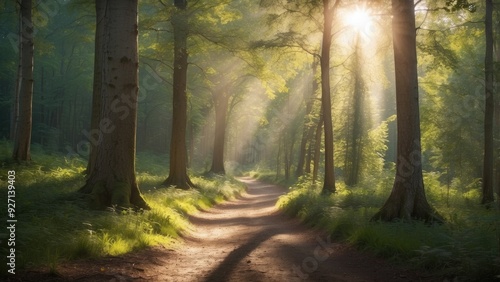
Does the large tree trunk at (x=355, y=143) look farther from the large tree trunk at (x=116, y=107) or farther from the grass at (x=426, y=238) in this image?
the large tree trunk at (x=116, y=107)

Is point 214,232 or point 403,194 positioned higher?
point 403,194

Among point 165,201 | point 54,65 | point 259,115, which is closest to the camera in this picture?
point 165,201

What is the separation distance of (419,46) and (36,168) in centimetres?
1459

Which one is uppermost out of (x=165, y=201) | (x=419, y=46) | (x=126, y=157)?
(x=419, y=46)

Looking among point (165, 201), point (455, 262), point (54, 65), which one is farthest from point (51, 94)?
point (455, 262)

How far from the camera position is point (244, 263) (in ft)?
20.1

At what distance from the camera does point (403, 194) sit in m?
7.93

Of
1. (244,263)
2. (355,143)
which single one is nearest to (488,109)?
(355,143)

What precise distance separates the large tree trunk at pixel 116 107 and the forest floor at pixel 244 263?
1922 millimetres

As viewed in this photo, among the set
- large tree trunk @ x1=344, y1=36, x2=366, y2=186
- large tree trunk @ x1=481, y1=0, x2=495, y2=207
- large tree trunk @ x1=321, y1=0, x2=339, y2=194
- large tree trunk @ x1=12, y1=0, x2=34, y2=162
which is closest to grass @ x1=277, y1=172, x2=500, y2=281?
large tree trunk @ x1=321, y1=0, x2=339, y2=194

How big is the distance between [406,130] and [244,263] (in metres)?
4.88

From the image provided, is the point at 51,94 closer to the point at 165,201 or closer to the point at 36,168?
the point at 36,168

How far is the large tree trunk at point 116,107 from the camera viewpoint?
7551mm

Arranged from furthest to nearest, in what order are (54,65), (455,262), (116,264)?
(54,65) < (116,264) < (455,262)
